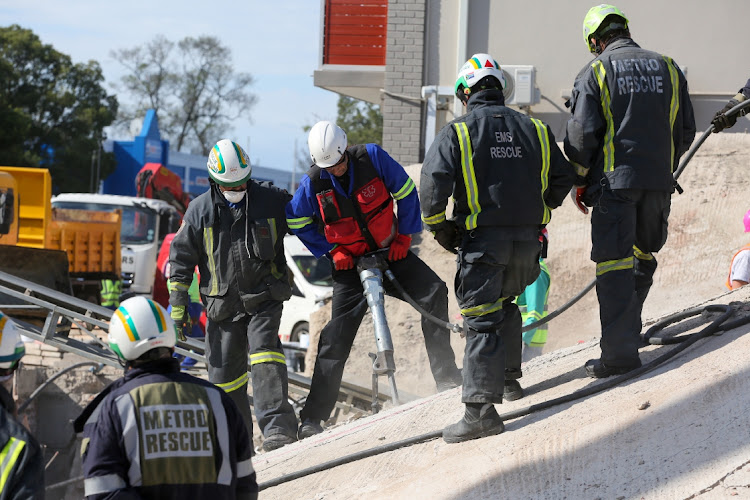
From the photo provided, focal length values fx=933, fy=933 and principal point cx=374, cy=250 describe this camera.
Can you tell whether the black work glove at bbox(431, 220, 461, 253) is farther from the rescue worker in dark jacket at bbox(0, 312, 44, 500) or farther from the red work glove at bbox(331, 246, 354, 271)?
the rescue worker in dark jacket at bbox(0, 312, 44, 500)

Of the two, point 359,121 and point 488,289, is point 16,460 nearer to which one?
point 488,289

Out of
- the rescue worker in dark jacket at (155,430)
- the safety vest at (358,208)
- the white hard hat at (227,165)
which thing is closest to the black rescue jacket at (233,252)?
the white hard hat at (227,165)

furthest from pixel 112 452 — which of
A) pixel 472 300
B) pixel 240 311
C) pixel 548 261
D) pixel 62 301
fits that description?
pixel 548 261

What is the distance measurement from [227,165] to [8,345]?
3105mm

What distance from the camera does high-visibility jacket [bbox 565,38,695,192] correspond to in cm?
488

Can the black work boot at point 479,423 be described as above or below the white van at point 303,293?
above

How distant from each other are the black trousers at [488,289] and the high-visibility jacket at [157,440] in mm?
1620

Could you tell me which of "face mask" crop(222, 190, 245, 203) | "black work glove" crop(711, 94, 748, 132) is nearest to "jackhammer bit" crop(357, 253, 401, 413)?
"face mask" crop(222, 190, 245, 203)

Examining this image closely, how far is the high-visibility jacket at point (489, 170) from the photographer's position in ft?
15.3

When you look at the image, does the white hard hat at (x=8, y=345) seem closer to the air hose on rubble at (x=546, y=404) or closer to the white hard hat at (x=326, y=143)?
the air hose on rubble at (x=546, y=404)

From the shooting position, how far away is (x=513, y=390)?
210 inches

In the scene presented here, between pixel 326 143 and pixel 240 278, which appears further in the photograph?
pixel 240 278

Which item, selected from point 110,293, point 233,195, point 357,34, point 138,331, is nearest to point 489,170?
point 138,331

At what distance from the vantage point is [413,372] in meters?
10.1
